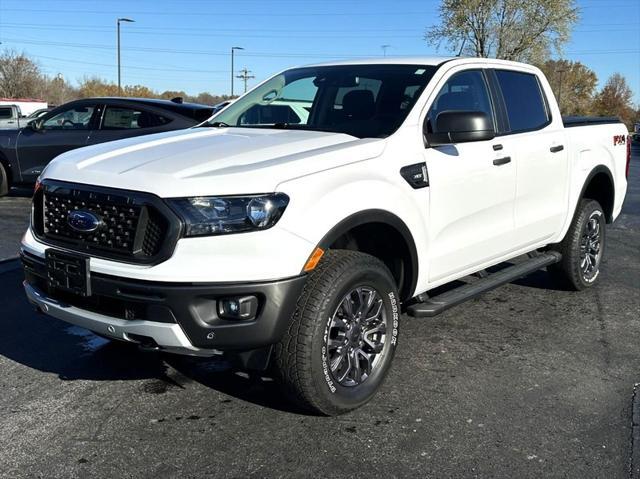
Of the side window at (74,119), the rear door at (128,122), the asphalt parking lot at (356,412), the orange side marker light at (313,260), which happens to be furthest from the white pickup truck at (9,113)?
the orange side marker light at (313,260)

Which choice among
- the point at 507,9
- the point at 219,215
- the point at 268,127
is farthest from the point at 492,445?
the point at 507,9

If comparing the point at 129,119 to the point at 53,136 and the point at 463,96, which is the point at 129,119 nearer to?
the point at 53,136

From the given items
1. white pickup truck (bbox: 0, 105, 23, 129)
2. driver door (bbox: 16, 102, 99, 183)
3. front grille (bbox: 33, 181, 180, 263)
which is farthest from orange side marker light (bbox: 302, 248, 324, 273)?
white pickup truck (bbox: 0, 105, 23, 129)

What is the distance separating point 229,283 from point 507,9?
4249 centimetres

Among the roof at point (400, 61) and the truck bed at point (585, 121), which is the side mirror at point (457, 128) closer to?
the roof at point (400, 61)

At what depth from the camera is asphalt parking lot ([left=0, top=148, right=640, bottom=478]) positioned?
3.10 metres

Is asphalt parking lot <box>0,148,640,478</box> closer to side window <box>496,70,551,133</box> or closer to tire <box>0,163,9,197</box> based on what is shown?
side window <box>496,70,551,133</box>

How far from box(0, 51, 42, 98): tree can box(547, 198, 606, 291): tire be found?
64.0 m

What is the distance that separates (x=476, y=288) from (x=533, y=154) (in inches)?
47.1

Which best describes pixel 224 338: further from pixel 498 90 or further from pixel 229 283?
pixel 498 90

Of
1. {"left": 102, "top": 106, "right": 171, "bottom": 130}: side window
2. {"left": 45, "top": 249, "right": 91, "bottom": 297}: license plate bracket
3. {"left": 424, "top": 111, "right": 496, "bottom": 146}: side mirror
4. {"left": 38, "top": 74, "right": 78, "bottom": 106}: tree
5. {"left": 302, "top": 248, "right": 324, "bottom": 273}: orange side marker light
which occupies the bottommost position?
{"left": 45, "top": 249, "right": 91, "bottom": 297}: license plate bracket

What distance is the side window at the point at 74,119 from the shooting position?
1031 cm

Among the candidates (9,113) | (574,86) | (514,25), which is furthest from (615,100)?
(9,113)

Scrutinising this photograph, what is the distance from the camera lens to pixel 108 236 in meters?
3.18
